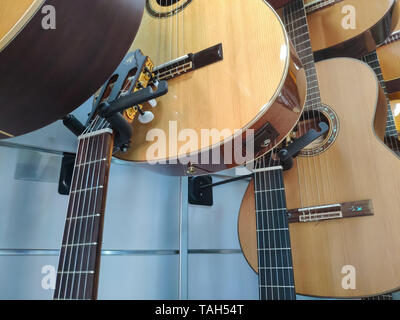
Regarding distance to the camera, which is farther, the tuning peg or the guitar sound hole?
the guitar sound hole

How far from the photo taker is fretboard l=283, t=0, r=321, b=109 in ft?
3.32

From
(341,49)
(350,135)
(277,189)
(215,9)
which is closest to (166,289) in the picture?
(277,189)

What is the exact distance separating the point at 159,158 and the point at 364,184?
0.59m

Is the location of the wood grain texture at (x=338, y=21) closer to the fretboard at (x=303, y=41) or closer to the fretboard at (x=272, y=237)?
the fretboard at (x=303, y=41)

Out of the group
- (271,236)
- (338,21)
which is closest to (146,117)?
(271,236)

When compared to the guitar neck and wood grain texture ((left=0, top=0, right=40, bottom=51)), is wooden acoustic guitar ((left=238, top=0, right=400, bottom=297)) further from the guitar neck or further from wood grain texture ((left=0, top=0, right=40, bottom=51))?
wood grain texture ((left=0, top=0, right=40, bottom=51))

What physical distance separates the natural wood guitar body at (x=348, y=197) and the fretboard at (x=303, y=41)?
0.16ft

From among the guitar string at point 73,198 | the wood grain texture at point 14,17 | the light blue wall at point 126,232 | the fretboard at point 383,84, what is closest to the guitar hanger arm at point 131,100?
the guitar string at point 73,198

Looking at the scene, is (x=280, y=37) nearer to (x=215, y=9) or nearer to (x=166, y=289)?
(x=215, y=9)

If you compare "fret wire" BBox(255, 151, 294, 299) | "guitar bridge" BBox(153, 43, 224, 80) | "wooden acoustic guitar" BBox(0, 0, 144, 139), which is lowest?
"fret wire" BBox(255, 151, 294, 299)

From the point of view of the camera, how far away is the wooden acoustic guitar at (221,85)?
0.67m

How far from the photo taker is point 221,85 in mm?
731

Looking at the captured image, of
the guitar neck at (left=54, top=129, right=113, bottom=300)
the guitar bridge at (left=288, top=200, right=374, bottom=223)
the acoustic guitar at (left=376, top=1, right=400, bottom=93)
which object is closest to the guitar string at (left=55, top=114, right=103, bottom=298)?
the guitar neck at (left=54, top=129, right=113, bottom=300)

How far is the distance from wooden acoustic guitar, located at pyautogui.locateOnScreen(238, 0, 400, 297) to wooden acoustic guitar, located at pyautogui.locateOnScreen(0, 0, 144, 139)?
0.63m
